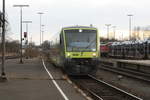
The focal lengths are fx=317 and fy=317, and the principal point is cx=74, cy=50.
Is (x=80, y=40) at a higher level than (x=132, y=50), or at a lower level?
higher

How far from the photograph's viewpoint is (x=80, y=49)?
69.2 ft

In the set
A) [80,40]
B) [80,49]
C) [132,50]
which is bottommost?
[132,50]

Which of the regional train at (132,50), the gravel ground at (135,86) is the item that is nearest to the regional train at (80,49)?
the gravel ground at (135,86)

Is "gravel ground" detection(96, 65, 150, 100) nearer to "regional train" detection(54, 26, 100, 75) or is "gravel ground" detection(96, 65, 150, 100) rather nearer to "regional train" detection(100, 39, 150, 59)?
"regional train" detection(54, 26, 100, 75)

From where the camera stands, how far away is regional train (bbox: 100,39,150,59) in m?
42.0

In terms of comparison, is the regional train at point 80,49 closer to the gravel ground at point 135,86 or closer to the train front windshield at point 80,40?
the train front windshield at point 80,40

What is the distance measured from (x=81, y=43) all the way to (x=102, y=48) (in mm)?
43699

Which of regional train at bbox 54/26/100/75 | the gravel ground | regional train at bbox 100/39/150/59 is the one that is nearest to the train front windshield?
regional train at bbox 54/26/100/75

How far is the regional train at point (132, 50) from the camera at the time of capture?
42.0 metres

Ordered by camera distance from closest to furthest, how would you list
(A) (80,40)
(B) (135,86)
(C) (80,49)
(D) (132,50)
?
(B) (135,86)
(C) (80,49)
(A) (80,40)
(D) (132,50)

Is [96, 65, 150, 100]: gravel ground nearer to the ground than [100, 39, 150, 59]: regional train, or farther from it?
nearer to the ground

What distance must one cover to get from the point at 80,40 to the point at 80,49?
761 millimetres

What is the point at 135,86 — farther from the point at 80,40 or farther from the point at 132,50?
the point at 132,50

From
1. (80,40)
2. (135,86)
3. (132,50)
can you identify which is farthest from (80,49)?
(132,50)
